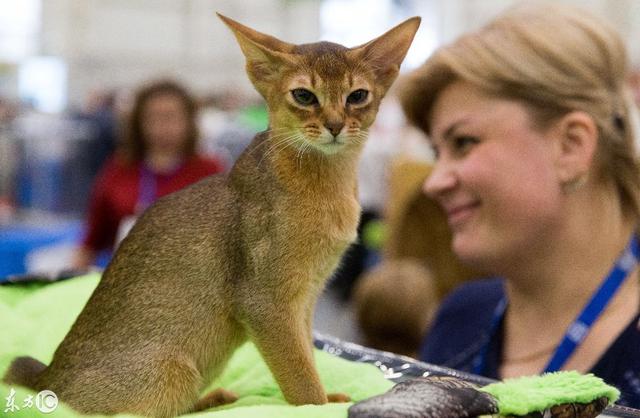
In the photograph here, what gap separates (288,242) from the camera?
82 centimetres

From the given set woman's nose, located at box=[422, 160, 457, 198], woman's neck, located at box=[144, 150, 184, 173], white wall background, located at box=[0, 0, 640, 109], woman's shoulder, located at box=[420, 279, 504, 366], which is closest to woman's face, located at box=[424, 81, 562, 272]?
woman's nose, located at box=[422, 160, 457, 198]

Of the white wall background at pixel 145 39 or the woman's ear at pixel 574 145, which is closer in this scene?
the woman's ear at pixel 574 145

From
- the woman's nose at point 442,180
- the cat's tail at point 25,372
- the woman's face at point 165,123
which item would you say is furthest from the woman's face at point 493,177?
the woman's face at point 165,123

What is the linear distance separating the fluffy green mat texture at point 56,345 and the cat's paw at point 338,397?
0.7 inches

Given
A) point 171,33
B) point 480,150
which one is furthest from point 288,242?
point 171,33

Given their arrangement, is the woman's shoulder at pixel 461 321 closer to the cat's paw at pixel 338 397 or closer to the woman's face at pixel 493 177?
the woman's face at pixel 493 177

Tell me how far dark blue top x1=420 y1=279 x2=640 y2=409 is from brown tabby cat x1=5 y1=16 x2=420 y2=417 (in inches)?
23.9

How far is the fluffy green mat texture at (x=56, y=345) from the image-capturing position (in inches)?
27.2

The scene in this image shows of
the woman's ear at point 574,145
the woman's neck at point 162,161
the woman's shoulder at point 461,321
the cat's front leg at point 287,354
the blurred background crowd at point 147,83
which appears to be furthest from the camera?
the blurred background crowd at point 147,83

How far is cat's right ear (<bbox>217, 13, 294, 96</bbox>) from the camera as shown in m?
0.73

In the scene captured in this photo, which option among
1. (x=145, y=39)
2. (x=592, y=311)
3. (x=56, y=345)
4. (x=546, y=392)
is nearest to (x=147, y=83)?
(x=592, y=311)

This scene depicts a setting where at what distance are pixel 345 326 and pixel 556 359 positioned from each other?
1776mm

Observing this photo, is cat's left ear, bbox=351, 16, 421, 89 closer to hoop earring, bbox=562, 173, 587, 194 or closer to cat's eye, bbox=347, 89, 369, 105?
cat's eye, bbox=347, 89, 369, 105

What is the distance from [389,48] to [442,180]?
80cm
